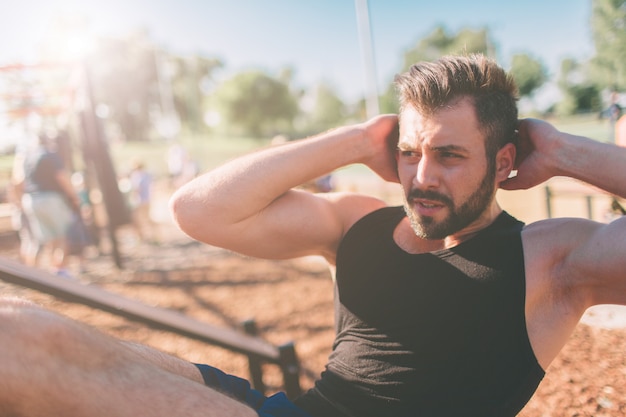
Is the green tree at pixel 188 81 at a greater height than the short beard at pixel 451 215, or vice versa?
the green tree at pixel 188 81

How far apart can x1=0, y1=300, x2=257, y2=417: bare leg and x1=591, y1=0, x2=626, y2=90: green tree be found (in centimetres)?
280

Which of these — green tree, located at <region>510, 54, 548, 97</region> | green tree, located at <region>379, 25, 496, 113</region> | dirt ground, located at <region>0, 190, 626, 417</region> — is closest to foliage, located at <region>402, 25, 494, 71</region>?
green tree, located at <region>379, 25, 496, 113</region>

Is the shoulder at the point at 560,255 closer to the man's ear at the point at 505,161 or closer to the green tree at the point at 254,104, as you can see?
the man's ear at the point at 505,161

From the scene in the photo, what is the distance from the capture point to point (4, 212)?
14.1 meters

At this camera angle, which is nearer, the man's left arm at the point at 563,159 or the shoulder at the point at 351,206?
the man's left arm at the point at 563,159

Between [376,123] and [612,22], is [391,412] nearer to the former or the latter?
[376,123]

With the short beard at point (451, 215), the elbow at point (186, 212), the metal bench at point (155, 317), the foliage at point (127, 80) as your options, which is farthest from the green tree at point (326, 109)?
the short beard at point (451, 215)

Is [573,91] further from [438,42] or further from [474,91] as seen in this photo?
[438,42]

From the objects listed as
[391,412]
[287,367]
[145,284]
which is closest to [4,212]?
[145,284]

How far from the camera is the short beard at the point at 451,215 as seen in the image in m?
1.66

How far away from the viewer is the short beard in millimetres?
1657

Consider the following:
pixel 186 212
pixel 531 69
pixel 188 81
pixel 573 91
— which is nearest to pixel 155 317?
pixel 186 212

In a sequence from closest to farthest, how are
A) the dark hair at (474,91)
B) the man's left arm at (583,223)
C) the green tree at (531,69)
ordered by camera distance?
the man's left arm at (583,223) < the dark hair at (474,91) < the green tree at (531,69)

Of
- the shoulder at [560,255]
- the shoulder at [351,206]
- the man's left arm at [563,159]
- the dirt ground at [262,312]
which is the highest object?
the man's left arm at [563,159]
